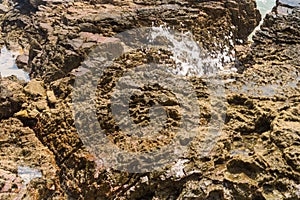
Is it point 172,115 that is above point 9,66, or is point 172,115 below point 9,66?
above

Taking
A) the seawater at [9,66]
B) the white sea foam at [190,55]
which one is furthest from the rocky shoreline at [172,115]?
the seawater at [9,66]

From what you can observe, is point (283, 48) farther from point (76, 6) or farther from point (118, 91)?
point (76, 6)

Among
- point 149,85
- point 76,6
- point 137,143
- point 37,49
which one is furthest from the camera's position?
point 37,49

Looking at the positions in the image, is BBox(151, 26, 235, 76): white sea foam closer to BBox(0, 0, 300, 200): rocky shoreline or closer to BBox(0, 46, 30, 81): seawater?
BBox(0, 0, 300, 200): rocky shoreline

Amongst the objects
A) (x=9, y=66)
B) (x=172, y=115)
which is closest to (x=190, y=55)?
(x=172, y=115)

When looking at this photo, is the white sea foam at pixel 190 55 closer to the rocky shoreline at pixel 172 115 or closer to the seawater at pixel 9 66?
the rocky shoreline at pixel 172 115

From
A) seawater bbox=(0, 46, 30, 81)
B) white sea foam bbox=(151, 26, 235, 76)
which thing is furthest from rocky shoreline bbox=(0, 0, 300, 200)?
seawater bbox=(0, 46, 30, 81)

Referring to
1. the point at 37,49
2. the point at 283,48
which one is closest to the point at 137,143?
the point at 283,48

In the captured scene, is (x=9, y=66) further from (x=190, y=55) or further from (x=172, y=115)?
(x=172, y=115)
